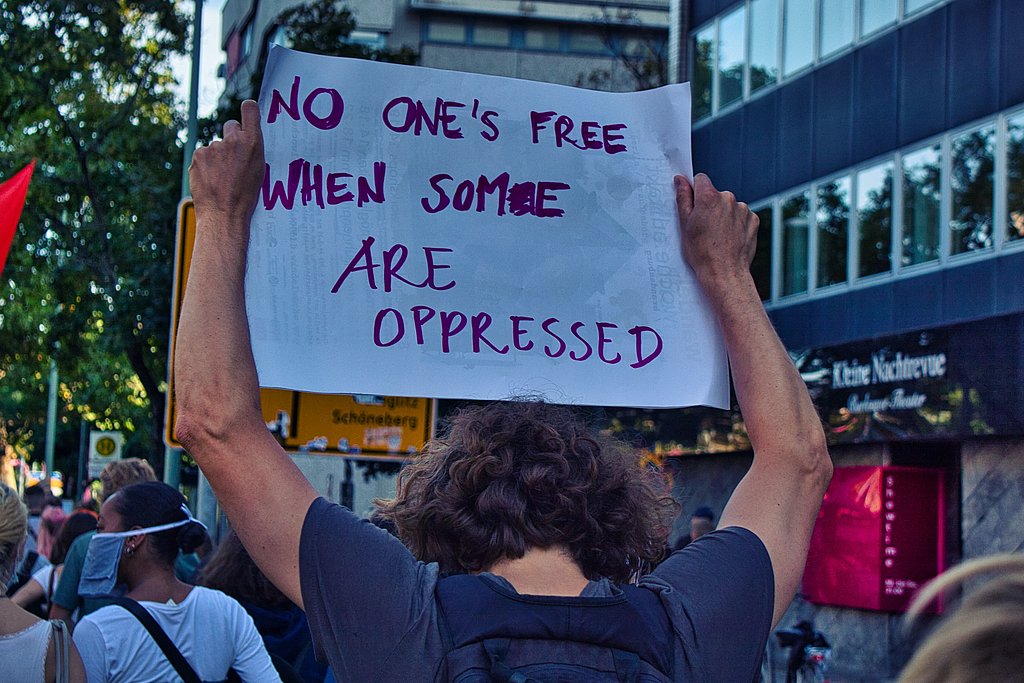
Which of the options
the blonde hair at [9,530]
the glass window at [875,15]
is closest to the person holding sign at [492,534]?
the blonde hair at [9,530]

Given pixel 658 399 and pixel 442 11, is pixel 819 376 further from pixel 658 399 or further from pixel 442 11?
pixel 442 11

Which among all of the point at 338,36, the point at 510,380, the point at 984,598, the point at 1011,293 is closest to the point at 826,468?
the point at 510,380

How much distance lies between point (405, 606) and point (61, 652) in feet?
6.42

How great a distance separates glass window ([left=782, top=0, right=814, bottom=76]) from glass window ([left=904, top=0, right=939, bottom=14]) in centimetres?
212

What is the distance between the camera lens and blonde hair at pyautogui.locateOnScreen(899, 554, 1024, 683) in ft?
3.99

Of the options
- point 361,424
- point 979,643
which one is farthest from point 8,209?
point 361,424

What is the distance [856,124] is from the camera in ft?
54.9

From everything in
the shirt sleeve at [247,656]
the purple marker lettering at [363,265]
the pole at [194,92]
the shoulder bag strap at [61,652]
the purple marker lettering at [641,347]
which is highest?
the pole at [194,92]

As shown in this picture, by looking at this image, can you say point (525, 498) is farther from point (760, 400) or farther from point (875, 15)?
point (875, 15)

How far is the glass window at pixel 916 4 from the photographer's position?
15.4 meters

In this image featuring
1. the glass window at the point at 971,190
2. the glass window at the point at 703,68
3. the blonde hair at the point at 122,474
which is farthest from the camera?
the glass window at the point at 703,68

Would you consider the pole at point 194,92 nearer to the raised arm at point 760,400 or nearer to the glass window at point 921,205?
the glass window at point 921,205

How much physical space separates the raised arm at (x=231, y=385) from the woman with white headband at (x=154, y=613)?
2047 millimetres

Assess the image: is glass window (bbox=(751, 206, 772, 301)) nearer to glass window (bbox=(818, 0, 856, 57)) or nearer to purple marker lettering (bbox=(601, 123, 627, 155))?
glass window (bbox=(818, 0, 856, 57))
